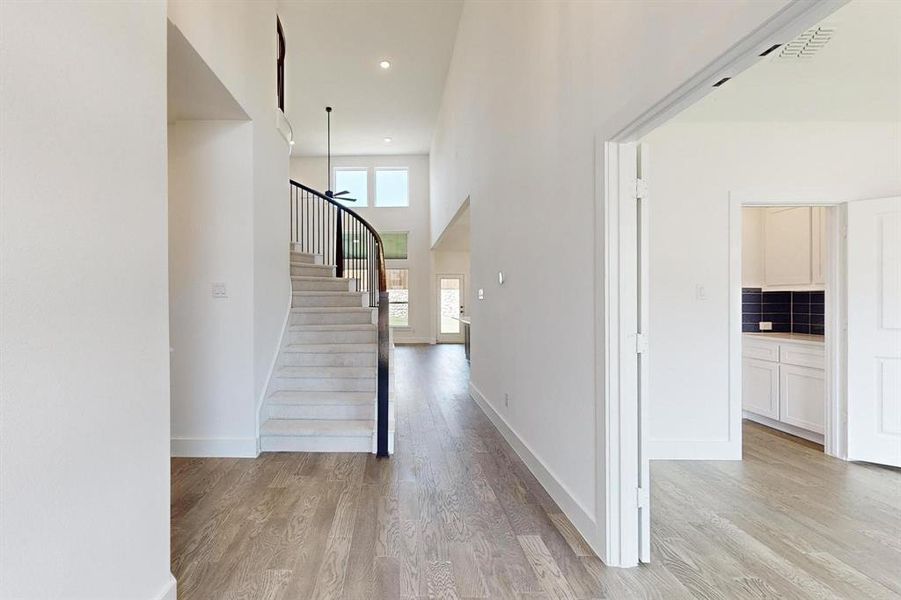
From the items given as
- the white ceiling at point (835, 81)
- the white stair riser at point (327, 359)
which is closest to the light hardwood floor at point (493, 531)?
the white stair riser at point (327, 359)

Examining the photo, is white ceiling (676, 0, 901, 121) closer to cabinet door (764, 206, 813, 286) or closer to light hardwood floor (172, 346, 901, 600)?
cabinet door (764, 206, 813, 286)

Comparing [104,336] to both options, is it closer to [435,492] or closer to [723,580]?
[435,492]

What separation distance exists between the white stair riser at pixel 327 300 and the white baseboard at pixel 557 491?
7.09 ft

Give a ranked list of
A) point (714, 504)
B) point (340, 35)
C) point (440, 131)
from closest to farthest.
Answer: point (714, 504) < point (340, 35) < point (440, 131)

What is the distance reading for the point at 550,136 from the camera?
9.45ft

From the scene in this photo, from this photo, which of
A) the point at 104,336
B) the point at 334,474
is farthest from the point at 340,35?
the point at 104,336

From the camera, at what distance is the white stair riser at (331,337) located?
15.1 ft

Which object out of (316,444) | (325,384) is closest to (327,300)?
(325,384)

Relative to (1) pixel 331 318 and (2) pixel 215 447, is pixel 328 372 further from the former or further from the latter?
(2) pixel 215 447

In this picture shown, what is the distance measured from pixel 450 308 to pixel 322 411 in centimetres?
856

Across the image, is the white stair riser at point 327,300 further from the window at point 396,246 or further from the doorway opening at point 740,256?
the window at point 396,246

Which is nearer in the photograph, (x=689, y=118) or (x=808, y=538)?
(x=808, y=538)

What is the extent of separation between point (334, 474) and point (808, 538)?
2821 mm

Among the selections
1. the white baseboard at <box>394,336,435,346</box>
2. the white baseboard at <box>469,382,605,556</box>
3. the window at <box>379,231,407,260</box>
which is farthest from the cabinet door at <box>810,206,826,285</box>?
the window at <box>379,231,407,260</box>
